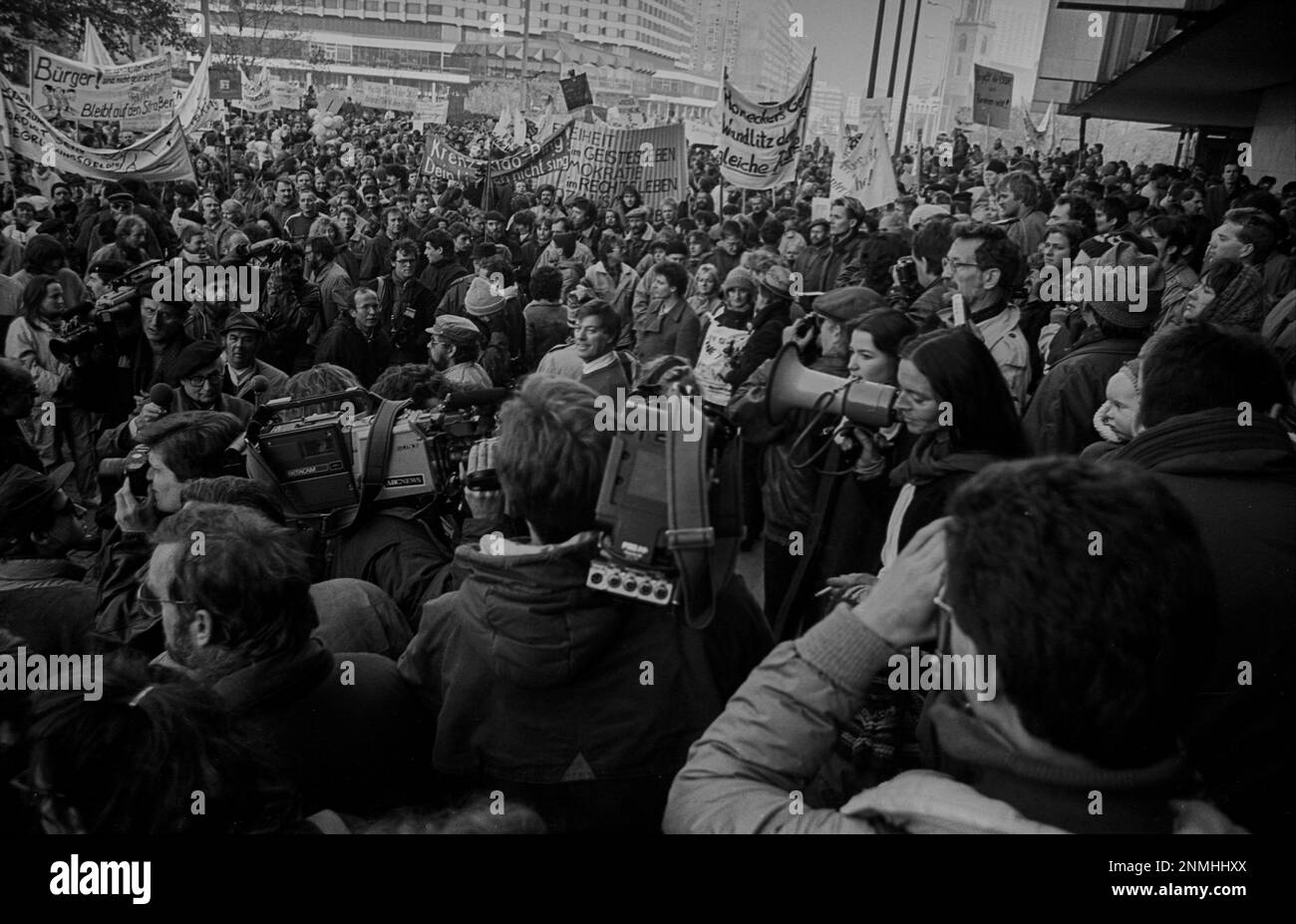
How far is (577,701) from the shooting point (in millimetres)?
1937

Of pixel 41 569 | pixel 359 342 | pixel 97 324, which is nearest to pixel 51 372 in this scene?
pixel 97 324

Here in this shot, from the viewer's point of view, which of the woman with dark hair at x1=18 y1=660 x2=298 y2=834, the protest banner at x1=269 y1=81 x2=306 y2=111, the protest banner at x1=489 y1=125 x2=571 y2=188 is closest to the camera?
the woman with dark hair at x1=18 y1=660 x2=298 y2=834

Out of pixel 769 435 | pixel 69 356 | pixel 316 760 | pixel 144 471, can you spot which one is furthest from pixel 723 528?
pixel 69 356

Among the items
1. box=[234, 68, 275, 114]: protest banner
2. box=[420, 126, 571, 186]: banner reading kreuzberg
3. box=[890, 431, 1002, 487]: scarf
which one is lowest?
box=[890, 431, 1002, 487]: scarf

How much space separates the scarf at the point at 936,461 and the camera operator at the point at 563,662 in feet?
2.60

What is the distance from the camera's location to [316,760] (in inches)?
80.2

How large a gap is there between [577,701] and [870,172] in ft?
30.8

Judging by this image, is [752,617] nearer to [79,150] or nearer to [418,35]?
[79,150]

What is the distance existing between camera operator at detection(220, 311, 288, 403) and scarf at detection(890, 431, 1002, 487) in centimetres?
346

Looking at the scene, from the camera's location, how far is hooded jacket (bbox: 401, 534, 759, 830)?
1862mm

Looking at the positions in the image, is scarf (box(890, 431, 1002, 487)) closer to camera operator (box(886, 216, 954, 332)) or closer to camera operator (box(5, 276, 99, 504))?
camera operator (box(886, 216, 954, 332))

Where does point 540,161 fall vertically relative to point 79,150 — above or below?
above

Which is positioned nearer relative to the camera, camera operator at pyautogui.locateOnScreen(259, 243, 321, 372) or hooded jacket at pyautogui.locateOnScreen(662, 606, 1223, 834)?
hooded jacket at pyautogui.locateOnScreen(662, 606, 1223, 834)

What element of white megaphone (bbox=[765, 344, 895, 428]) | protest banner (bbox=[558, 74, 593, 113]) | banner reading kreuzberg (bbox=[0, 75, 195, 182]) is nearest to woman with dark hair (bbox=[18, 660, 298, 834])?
white megaphone (bbox=[765, 344, 895, 428])
